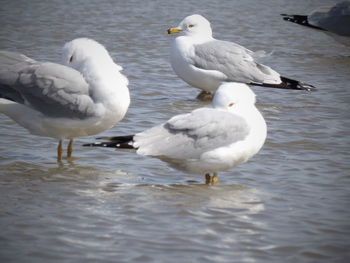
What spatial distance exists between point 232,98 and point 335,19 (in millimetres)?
8416

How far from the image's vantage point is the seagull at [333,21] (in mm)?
13570

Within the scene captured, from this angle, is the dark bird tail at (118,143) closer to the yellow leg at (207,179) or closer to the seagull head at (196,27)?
the yellow leg at (207,179)

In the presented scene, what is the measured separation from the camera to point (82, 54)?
645 centimetres

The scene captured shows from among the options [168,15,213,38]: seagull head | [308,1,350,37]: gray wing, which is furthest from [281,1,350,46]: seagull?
[168,15,213,38]: seagull head

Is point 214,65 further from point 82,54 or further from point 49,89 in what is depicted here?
point 49,89

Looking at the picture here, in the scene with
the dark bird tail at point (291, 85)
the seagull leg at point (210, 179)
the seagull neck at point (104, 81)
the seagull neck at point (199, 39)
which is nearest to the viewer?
the seagull leg at point (210, 179)

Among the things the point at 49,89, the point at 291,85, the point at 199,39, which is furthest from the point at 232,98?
the point at 199,39

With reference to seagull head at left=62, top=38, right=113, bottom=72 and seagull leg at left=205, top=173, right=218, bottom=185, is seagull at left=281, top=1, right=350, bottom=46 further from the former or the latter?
seagull leg at left=205, top=173, right=218, bottom=185

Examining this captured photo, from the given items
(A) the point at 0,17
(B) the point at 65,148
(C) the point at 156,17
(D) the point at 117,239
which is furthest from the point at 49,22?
(D) the point at 117,239

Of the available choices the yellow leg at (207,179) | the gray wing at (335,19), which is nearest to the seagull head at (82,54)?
the yellow leg at (207,179)

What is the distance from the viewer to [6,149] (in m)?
6.92

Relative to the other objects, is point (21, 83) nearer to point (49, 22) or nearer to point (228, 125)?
point (228, 125)

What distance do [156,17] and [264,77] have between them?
7.42 m

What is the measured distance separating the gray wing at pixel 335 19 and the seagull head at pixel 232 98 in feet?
26.8
